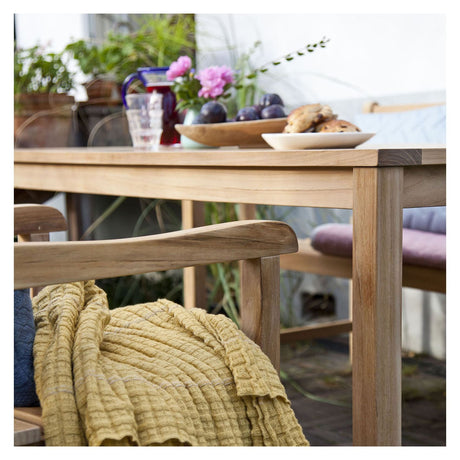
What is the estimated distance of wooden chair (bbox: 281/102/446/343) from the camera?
6.67 ft

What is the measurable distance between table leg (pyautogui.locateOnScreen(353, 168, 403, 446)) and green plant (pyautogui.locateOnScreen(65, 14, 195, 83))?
2.21 meters

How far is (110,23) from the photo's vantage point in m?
3.93

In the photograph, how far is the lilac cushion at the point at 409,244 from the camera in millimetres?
2002

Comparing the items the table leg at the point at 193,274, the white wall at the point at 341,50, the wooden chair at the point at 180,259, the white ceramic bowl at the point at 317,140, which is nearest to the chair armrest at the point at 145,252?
the wooden chair at the point at 180,259

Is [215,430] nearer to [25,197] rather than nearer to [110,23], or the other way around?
[25,197]

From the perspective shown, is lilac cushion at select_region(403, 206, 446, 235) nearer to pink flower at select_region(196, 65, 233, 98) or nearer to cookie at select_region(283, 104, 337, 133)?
pink flower at select_region(196, 65, 233, 98)

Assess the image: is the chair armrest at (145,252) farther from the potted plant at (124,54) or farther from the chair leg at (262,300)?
the potted plant at (124,54)

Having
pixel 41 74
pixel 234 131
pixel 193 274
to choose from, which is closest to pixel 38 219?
pixel 234 131

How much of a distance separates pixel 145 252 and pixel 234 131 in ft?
3.04

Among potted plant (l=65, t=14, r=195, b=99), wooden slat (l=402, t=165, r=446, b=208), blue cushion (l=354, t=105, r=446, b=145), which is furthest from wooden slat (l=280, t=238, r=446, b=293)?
potted plant (l=65, t=14, r=195, b=99)

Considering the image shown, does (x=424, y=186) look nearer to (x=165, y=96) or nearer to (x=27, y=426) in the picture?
(x=27, y=426)

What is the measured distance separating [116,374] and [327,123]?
75 cm

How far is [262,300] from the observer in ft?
3.43

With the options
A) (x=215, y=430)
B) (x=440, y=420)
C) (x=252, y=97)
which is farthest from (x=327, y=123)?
(x=252, y=97)
